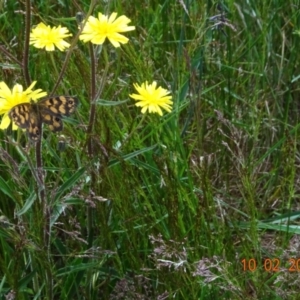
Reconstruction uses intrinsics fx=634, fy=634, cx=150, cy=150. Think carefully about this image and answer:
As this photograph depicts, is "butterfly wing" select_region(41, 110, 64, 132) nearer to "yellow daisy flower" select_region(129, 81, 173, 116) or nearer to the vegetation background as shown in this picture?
the vegetation background

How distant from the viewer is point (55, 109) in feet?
3.29

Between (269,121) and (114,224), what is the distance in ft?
2.04

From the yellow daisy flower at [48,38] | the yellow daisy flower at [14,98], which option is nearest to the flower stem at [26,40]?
the yellow daisy flower at [14,98]

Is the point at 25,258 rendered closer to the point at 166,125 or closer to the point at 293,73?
the point at 166,125

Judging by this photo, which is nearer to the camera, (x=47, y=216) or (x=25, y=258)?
(x=47, y=216)

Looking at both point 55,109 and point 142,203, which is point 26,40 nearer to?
point 55,109

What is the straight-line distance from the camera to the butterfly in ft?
3.19

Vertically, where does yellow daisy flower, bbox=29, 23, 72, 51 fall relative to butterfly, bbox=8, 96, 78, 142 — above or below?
above

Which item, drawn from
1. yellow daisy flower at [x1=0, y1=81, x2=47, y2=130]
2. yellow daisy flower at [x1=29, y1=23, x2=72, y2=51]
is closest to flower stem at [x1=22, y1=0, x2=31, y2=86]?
yellow daisy flower at [x1=0, y1=81, x2=47, y2=130]

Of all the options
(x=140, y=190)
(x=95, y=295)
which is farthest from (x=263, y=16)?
(x=95, y=295)

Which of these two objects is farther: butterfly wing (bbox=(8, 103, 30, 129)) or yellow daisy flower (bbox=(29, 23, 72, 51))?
yellow daisy flower (bbox=(29, 23, 72, 51))

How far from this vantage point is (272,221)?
4.56ft

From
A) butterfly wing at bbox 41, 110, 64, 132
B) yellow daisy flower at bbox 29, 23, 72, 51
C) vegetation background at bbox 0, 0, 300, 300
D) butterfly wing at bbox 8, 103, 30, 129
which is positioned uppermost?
yellow daisy flower at bbox 29, 23, 72, 51

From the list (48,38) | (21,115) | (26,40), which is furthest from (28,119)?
(48,38)
